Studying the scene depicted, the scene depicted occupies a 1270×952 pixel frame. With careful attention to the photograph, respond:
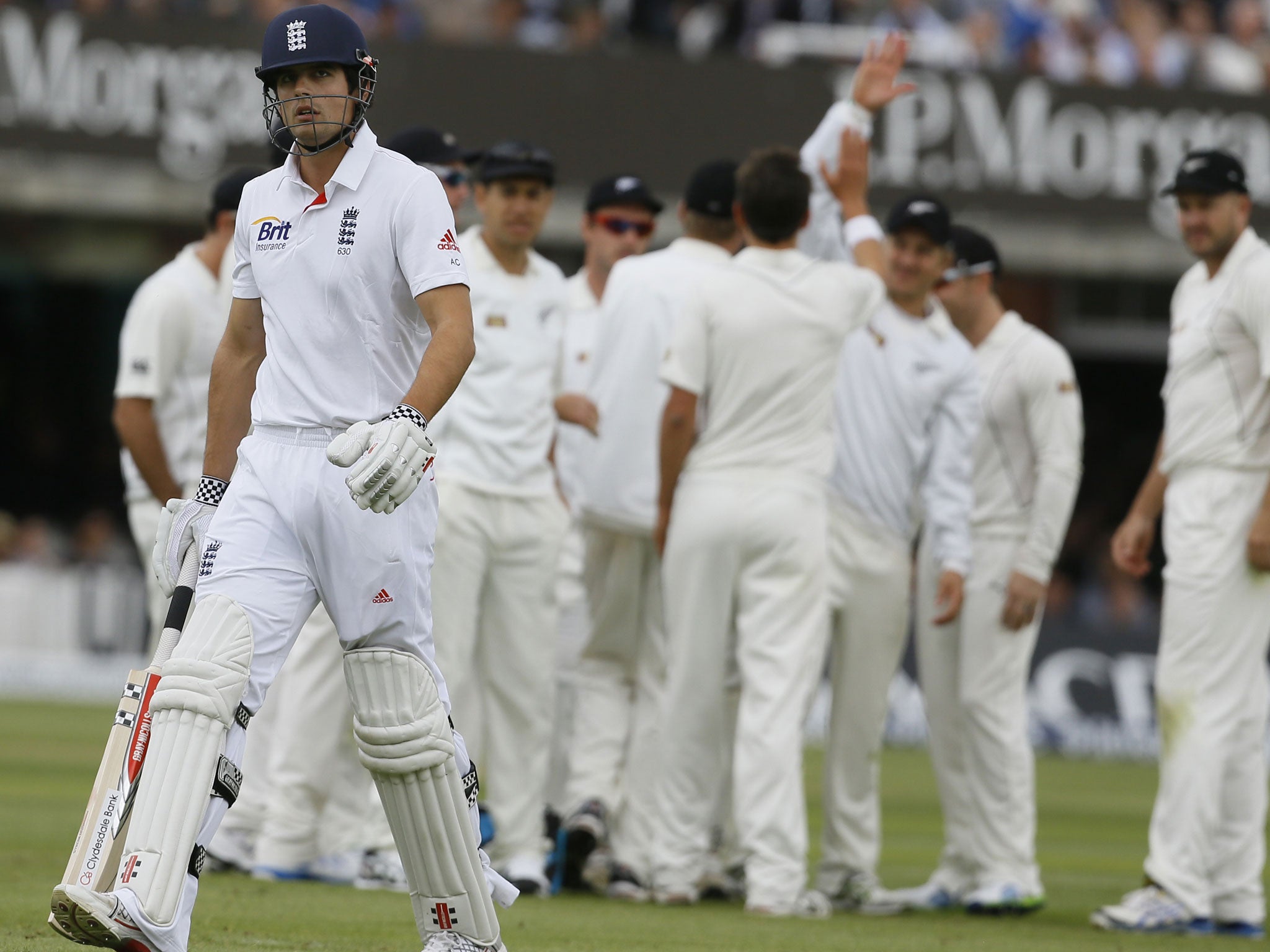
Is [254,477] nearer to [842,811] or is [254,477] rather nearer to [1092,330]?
[842,811]

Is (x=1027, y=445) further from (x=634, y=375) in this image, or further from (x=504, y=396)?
(x=504, y=396)

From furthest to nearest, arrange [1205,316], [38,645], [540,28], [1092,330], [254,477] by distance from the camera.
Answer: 1. [1092,330]
2. [540,28]
3. [38,645]
4. [1205,316]
5. [254,477]

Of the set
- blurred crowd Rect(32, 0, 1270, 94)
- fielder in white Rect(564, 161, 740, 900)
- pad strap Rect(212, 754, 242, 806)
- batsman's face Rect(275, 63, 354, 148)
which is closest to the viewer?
pad strap Rect(212, 754, 242, 806)

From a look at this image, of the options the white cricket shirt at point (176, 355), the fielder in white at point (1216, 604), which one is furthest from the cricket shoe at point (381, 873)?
the fielder in white at point (1216, 604)

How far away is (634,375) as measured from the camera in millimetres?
7516

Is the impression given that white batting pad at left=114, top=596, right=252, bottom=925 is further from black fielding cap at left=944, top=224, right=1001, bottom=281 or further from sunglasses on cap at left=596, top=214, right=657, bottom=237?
black fielding cap at left=944, top=224, right=1001, bottom=281

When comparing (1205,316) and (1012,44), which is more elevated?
(1012,44)

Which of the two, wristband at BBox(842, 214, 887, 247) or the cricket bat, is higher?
wristband at BBox(842, 214, 887, 247)

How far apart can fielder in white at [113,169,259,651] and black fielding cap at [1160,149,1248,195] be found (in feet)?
11.8

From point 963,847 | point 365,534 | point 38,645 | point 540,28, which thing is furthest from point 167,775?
point 540,28

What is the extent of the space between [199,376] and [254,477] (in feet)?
10.3

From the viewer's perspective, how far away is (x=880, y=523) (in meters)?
7.12

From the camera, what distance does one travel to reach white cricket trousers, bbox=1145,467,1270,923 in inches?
262

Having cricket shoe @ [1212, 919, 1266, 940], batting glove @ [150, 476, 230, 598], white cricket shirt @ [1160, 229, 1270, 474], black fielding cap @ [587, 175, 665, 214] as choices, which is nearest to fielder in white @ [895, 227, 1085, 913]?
white cricket shirt @ [1160, 229, 1270, 474]
